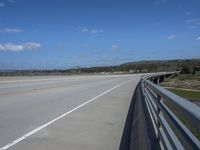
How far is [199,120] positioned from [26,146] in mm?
5738

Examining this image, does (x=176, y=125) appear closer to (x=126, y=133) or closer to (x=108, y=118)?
(x=126, y=133)

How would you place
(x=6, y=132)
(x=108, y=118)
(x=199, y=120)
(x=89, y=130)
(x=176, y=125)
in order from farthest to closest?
(x=108, y=118), (x=89, y=130), (x=6, y=132), (x=176, y=125), (x=199, y=120)

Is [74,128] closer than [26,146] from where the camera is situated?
No

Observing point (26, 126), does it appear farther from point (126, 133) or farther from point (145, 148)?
point (145, 148)

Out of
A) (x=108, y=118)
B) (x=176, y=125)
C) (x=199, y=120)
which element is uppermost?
(x=199, y=120)

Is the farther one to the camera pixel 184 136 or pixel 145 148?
pixel 145 148

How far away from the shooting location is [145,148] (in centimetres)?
584

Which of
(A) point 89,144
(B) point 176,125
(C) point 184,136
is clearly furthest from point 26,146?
(C) point 184,136

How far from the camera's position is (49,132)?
9.33 m

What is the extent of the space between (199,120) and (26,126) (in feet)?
27.4

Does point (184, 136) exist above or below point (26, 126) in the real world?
above

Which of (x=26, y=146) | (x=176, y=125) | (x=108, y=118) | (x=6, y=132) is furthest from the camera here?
(x=108, y=118)

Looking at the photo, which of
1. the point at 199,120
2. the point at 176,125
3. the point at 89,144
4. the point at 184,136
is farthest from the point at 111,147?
the point at 199,120

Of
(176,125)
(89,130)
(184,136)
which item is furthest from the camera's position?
(89,130)
